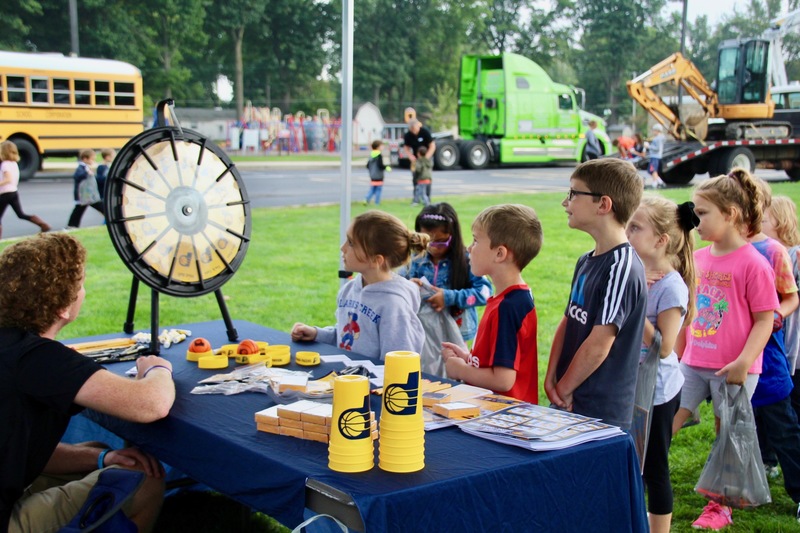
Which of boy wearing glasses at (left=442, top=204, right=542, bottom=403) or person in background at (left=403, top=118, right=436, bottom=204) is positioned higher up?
person in background at (left=403, top=118, right=436, bottom=204)

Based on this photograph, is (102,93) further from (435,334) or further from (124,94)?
(435,334)

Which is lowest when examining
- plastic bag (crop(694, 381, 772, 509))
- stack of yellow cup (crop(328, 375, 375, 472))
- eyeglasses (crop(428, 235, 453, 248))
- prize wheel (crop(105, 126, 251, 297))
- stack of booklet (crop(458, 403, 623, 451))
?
plastic bag (crop(694, 381, 772, 509))

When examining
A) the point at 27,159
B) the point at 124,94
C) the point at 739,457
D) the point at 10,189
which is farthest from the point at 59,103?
the point at 739,457

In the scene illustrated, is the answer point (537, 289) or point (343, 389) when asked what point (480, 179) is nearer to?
point (537, 289)

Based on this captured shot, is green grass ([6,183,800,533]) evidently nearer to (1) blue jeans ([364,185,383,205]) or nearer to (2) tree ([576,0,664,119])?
(1) blue jeans ([364,185,383,205])

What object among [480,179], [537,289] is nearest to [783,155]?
[480,179]

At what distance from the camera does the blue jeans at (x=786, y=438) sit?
3443mm

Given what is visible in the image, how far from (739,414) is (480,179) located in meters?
17.6

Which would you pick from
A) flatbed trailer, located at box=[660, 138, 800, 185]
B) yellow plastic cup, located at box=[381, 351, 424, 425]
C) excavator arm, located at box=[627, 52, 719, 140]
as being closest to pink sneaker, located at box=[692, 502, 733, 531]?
yellow plastic cup, located at box=[381, 351, 424, 425]

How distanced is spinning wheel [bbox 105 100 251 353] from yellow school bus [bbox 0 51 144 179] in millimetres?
16291

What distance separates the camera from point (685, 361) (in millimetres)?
3541

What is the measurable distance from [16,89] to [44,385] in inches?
717

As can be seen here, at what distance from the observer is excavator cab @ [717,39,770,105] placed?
21.4 m

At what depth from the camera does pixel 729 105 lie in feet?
71.1
